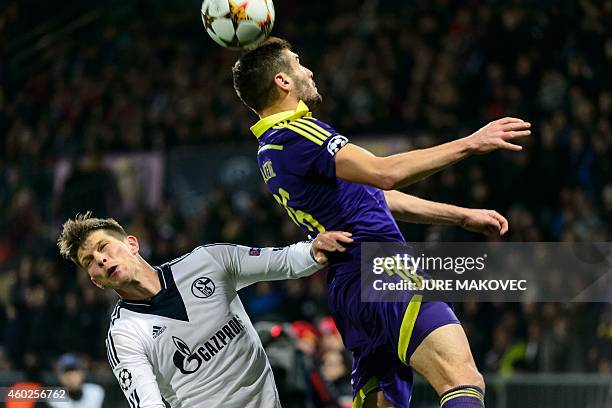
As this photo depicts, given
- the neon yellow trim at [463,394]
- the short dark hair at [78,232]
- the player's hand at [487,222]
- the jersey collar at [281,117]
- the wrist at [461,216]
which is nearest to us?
the neon yellow trim at [463,394]

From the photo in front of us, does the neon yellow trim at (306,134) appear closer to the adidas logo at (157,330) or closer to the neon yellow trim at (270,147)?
the neon yellow trim at (270,147)

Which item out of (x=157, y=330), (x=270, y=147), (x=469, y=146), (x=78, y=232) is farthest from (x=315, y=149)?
(x=78, y=232)

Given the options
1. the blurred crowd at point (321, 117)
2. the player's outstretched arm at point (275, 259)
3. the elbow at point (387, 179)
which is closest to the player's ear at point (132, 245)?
the player's outstretched arm at point (275, 259)

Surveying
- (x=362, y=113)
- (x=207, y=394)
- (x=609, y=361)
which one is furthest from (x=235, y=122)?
(x=207, y=394)

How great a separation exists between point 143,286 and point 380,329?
3.99ft

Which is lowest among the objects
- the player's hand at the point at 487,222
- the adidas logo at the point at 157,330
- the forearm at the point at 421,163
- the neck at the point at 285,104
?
the adidas logo at the point at 157,330

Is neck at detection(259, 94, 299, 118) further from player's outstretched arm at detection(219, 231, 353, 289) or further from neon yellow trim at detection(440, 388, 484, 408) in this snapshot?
neon yellow trim at detection(440, 388, 484, 408)

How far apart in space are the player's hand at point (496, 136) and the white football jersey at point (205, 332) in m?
0.98

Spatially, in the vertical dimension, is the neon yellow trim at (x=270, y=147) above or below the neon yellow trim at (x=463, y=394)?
above

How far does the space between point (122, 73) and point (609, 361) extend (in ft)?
32.2

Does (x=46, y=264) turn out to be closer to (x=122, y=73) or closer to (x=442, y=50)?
(x=122, y=73)

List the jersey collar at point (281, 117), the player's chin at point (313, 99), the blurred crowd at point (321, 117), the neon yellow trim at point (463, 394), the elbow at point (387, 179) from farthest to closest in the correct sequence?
1. the blurred crowd at point (321, 117)
2. the player's chin at point (313, 99)
3. the jersey collar at point (281, 117)
4. the elbow at point (387, 179)
5. the neon yellow trim at point (463, 394)

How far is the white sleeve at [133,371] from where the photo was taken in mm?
4535

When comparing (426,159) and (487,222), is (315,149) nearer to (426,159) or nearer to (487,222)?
(426,159)
